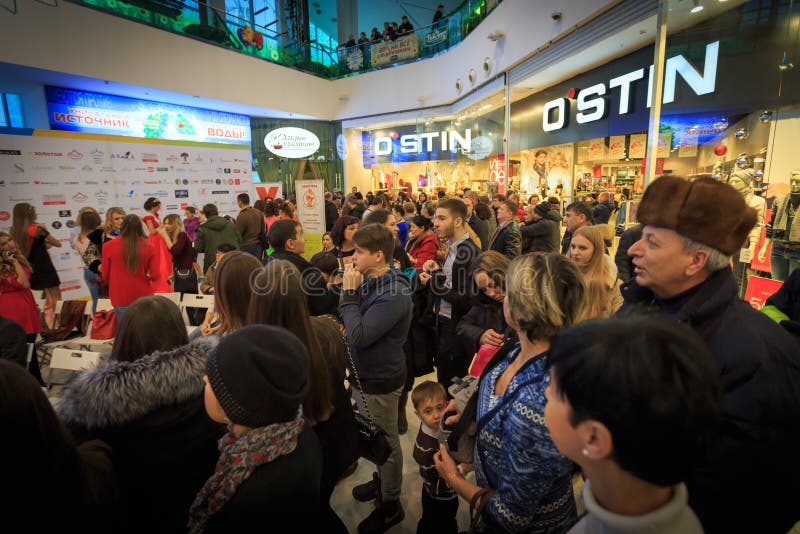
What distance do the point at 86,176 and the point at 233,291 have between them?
7452mm

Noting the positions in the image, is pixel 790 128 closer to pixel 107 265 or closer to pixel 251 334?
pixel 251 334

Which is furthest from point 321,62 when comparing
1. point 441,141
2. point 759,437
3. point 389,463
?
point 759,437

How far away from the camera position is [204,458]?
146cm

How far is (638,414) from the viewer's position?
0.70 m

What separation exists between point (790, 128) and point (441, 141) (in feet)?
35.9

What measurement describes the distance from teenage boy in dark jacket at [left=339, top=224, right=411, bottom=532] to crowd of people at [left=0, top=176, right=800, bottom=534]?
0.05 feet

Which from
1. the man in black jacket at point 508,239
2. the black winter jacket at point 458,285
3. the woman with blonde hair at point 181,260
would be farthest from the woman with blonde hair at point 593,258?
the woman with blonde hair at point 181,260

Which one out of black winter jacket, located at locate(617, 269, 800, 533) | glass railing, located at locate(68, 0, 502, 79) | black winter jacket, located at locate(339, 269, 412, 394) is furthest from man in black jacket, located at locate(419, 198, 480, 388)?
glass railing, located at locate(68, 0, 502, 79)

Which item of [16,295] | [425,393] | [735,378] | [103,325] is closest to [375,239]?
[425,393]

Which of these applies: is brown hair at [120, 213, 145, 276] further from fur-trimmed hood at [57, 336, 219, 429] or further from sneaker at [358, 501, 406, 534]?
sneaker at [358, 501, 406, 534]

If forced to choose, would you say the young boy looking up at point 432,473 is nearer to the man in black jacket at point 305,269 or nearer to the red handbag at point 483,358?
the red handbag at point 483,358

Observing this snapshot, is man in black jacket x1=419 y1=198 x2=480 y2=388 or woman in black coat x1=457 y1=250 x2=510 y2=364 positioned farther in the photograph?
man in black jacket x1=419 y1=198 x2=480 y2=388

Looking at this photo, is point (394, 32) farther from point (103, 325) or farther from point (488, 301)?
point (488, 301)

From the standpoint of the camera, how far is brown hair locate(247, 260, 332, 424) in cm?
170
